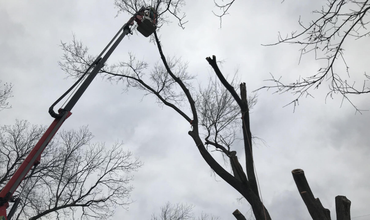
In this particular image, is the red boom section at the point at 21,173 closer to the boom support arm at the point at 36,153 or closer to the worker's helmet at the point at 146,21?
the boom support arm at the point at 36,153

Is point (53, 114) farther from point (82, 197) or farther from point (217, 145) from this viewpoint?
point (82, 197)

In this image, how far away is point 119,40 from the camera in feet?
16.2

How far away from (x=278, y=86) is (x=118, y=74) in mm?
6353

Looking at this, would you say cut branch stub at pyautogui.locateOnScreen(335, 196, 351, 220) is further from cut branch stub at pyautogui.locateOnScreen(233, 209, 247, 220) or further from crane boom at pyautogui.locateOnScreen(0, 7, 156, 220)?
crane boom at pyautogui.locateOnScreen(0, 7, 156, 220)

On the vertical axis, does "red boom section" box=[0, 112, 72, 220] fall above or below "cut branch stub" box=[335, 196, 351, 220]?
below

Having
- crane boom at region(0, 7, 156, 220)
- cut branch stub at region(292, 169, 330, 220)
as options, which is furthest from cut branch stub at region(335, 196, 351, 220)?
crane boom at region(0, 7, 156, 220)

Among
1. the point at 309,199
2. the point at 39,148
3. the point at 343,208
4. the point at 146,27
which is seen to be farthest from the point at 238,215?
the point at 146,27

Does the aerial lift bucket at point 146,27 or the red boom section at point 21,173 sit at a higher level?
the aerial lift bucket at point 146,27

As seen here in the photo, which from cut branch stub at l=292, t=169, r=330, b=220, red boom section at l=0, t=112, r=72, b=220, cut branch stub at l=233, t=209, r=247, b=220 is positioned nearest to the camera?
cut branch stub at l=292, t=169, r=330, b=220

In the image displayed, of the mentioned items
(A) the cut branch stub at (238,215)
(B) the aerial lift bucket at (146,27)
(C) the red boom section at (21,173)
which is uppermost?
(B) the aerial lift bucket at (146,27)

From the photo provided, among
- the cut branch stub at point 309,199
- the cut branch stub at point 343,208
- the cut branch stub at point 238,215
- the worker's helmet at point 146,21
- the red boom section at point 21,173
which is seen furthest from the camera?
the worker's helmet at point 146,21

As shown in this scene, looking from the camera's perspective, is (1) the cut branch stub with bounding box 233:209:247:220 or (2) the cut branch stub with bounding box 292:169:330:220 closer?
(2) the cut branch stub with bounding box 292:169:330:220

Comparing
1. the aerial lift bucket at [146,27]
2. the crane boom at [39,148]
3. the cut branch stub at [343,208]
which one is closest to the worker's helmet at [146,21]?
the aerial lift bucket at [146,27]

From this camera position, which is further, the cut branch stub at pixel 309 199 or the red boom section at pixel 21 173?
the red boom section at pixel 21 173
